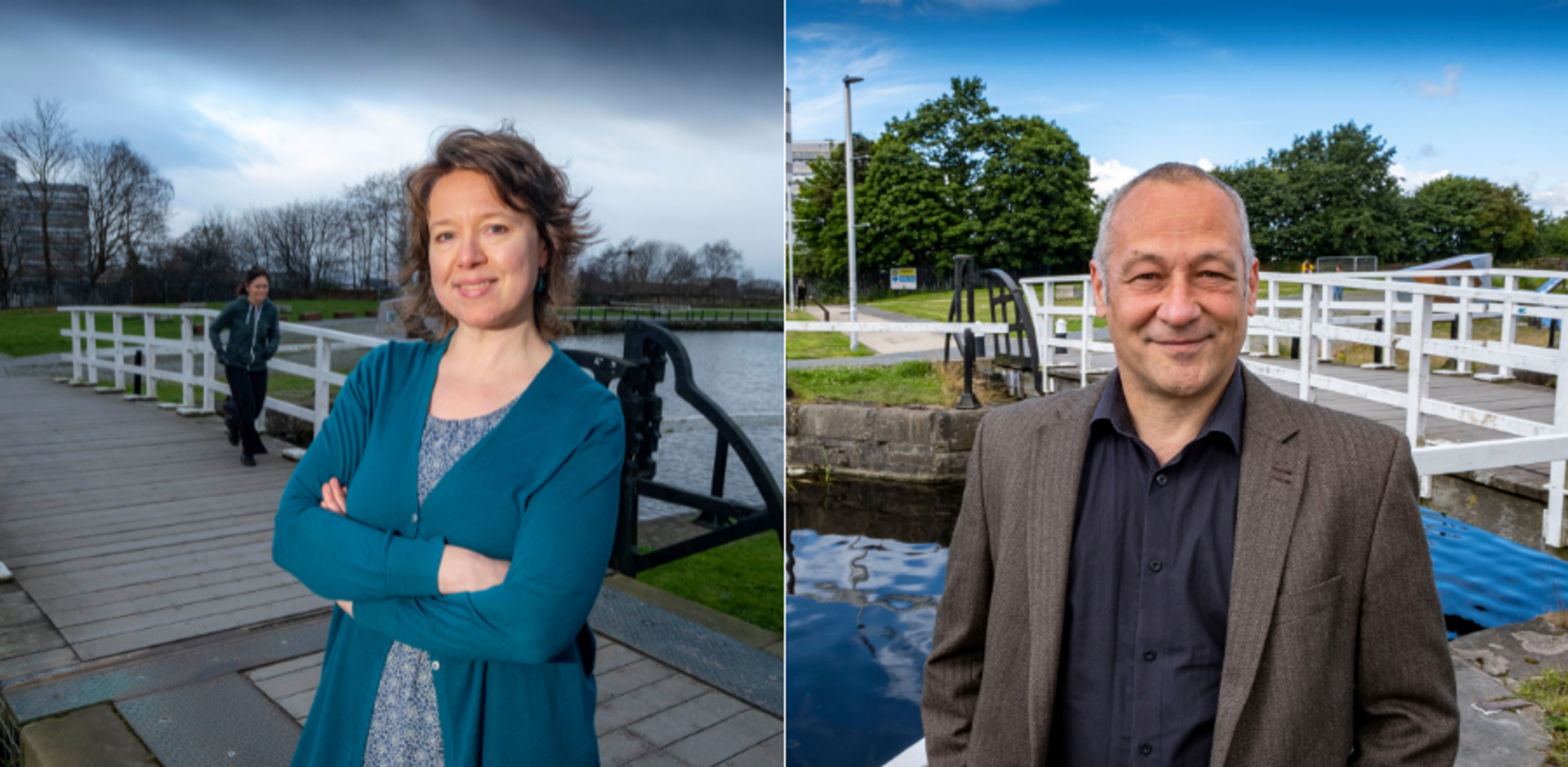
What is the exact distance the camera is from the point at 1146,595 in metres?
1.22

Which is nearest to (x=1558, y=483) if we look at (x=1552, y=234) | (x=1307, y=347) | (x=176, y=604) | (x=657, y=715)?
(x=1307, y=347)

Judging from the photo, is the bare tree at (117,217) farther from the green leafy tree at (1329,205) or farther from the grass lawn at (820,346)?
the green leafy tree at (1329,205)

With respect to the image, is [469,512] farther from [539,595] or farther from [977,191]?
[977,191]

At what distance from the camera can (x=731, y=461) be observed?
16438 millimetres

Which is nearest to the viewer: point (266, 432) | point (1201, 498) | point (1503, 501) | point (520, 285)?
point (1201, 498)

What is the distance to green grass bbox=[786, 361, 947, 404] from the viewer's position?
Answer: 11.6 metres

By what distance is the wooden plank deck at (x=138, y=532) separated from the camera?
4055mm

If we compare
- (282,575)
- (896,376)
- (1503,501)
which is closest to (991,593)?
(282,575)

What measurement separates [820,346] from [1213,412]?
54.0ft

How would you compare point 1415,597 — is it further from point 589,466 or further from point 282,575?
point 282,575

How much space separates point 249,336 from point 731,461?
9.59m

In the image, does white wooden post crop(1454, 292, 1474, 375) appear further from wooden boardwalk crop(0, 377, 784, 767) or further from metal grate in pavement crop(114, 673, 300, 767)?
metal grate in pavement crop(114, 673, 300, 767)

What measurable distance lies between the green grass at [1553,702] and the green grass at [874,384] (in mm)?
8209

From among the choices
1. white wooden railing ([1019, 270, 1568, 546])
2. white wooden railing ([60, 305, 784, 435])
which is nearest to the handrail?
white wooden railing ([60, 305, 784, 435])
